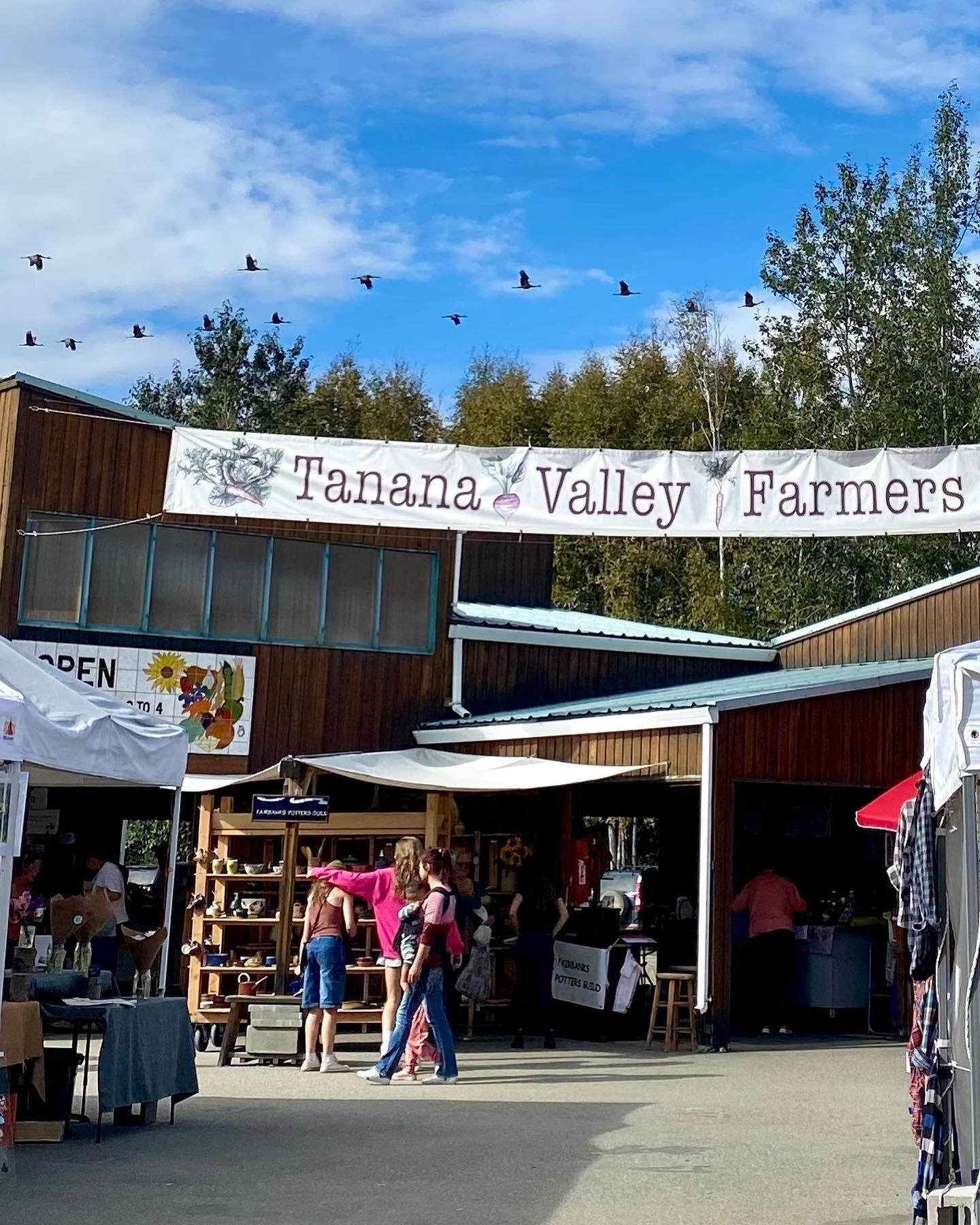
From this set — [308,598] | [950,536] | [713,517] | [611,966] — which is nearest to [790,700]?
[713,517]

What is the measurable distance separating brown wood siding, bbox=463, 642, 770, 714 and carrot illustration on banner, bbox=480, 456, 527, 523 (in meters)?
5.50

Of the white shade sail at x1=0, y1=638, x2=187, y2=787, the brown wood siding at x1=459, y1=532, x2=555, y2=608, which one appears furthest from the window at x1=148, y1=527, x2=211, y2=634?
the white shade sail at x1=0, y1=638, x2=187, y2=787

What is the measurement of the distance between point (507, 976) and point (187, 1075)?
6259 millimetres

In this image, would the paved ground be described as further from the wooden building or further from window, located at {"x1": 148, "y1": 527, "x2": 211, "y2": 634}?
window, located at {"x1": 148, "y1": 527, "x2": 211, "y2": 634}

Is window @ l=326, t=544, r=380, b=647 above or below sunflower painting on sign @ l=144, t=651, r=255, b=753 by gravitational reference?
above

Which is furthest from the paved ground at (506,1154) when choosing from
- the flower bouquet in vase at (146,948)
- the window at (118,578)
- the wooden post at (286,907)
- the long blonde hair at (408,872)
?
the window at (118,578)

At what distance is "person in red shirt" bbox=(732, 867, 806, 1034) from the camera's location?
16.6 m

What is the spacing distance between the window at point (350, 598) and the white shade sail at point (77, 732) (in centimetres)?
936

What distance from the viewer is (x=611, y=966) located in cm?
1578

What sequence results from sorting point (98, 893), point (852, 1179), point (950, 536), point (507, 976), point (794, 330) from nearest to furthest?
point (852, 1179) < point (98, 893) < point (507, 976) < point (950, 536) < point (794, 330)

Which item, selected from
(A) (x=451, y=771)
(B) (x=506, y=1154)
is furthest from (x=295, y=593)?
(B) (x=506, y=1154)

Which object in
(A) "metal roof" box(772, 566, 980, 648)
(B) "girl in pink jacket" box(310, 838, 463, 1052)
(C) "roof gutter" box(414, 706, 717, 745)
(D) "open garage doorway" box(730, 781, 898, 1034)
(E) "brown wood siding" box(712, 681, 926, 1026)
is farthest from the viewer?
(A) "metal roof" box(772, 566, 980, 648)

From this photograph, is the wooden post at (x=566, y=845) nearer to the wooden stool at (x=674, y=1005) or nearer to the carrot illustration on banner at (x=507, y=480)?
the wooden stool at (x=674, y=1005)

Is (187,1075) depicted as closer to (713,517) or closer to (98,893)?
(98,893)
